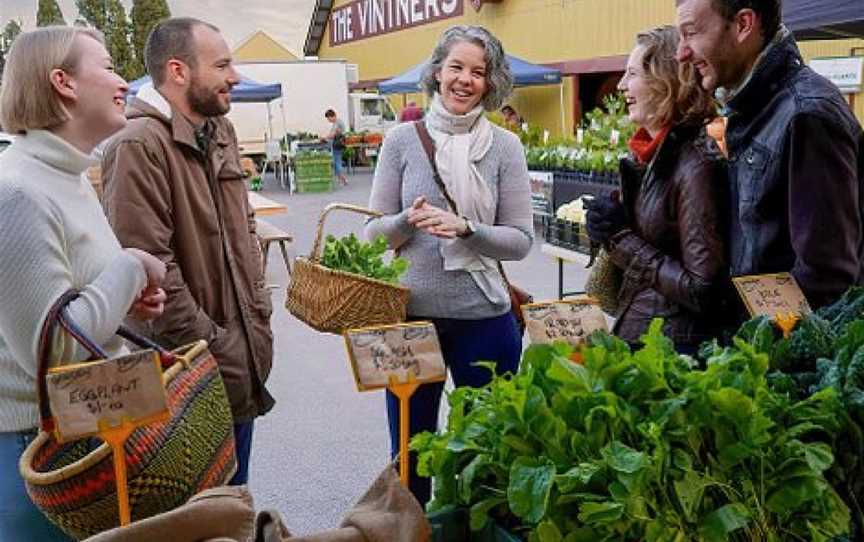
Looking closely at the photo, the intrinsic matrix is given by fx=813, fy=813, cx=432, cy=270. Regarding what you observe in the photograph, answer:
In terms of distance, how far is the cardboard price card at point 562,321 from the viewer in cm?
145

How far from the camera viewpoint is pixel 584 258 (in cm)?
374

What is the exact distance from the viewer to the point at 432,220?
7.00ft

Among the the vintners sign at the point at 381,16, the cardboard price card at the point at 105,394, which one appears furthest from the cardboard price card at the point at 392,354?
the the vintners sign at the point at 381,16

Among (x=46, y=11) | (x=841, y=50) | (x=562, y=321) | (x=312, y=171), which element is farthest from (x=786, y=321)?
(x=46, y=11)

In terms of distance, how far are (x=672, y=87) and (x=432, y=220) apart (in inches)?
26.6

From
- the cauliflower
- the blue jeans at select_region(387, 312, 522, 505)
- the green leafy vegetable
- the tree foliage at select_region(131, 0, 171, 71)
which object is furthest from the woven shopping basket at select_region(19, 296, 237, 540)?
the tree foliage at select_region(131, 0, 171, 71)

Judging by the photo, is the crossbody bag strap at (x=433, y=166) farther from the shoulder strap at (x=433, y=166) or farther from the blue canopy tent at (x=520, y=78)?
the blue canopy tent at (x=520, y=78)

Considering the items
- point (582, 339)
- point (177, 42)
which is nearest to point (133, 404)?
point (582, 339)

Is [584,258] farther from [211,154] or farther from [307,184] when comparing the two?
[307,184]

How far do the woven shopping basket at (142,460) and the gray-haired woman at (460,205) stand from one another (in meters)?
0.88

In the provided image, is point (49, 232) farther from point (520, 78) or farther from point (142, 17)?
point (142, 17)

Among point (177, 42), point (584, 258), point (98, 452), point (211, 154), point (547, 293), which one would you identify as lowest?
point (547, 293)

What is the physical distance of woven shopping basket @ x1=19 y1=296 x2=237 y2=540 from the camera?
1248mm

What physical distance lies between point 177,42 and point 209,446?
108 centimetres
